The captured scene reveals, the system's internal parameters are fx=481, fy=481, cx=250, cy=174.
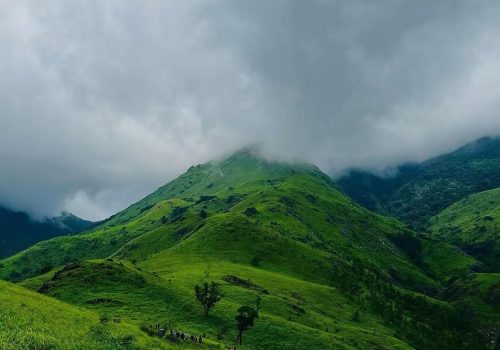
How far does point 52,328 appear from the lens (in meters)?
63.9

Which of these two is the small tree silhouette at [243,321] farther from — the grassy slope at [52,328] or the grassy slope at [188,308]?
the grassy slope at [52,328]

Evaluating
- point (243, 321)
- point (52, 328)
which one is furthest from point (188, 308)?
point (52, 328)

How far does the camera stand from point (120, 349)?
64312 millimetres

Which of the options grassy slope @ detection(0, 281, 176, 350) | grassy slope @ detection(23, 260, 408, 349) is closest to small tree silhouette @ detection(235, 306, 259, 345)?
grassy slope @ detection(23, 260, 408, 349)

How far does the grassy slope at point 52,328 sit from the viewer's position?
54781 millimetres

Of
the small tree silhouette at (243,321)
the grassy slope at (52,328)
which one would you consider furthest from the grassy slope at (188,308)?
the grassy slope at (52,328)

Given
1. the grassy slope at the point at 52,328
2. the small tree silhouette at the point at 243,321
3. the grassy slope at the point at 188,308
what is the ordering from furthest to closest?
the grassy slope at the point at 188,308 → the small tree silhouette at the point at 243,321 → the grassy slope at the point at 52,328

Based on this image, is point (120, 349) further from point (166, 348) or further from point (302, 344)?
point (302, 344)

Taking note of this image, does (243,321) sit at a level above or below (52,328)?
below

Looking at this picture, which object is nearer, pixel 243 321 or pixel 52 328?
pixel 52 328

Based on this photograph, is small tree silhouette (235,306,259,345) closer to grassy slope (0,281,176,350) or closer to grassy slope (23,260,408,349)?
grassy slope (23,260,408,349)

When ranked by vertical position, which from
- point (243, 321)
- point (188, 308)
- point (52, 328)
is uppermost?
A: point (188, 308)

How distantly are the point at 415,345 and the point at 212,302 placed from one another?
112360 mm

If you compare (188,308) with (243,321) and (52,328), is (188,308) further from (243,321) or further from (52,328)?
(52,328)
